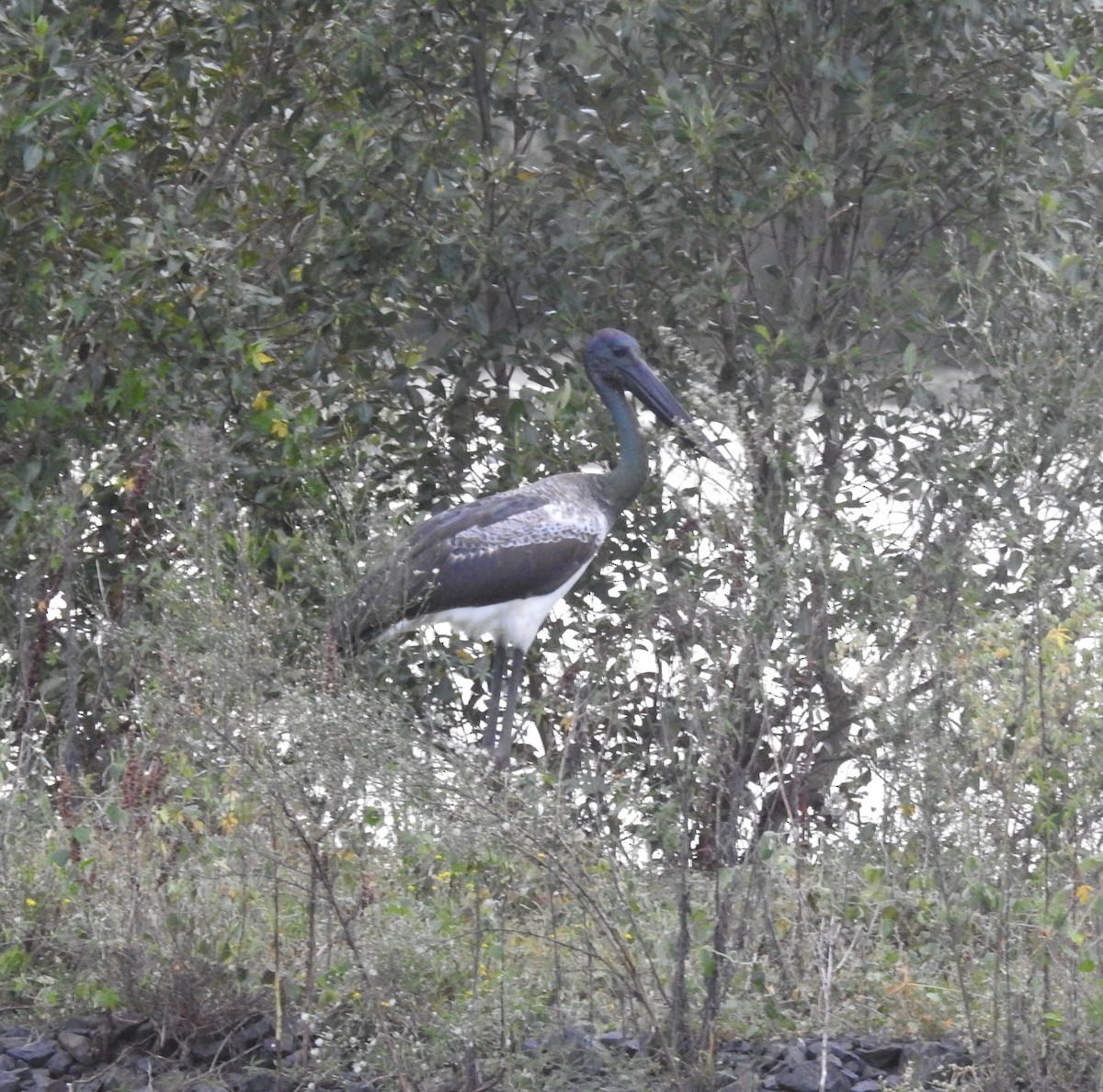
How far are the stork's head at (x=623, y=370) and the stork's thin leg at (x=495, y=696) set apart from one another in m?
0.92

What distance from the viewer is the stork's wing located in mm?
6418

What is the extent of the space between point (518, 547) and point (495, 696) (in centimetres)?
57

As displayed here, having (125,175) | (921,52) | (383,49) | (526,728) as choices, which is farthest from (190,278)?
(921,52)

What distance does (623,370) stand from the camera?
268 inches

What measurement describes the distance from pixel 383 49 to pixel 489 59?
54 cm

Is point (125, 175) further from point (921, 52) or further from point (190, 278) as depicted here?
point (921, 52)

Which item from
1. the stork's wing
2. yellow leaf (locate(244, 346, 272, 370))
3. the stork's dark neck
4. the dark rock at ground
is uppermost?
yellow leaf (locate(244, 346, 272, 370))

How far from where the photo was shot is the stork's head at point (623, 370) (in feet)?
22.2

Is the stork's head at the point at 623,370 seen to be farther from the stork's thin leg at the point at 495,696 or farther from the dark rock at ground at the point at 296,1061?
the dark rock at ground at the point at 296,1061

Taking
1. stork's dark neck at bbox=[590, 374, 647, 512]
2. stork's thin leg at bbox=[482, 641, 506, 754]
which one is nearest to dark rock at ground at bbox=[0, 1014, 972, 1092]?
stork's thin leg at bbox=[482, 641, 506, 754]

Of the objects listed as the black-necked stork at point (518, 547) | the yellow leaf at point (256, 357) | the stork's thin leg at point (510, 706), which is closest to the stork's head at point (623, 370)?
the black-necked stork at point (518, 547)

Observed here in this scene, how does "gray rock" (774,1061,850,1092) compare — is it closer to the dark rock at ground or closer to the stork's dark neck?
the dark rock at ground

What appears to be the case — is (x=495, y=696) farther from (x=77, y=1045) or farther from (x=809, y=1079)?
(x=809, y=1079)

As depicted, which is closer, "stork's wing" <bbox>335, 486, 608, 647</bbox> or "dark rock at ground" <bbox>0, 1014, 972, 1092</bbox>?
"dark rock at ground" <bbox>0, 1014, 972, 1092</bbox>
